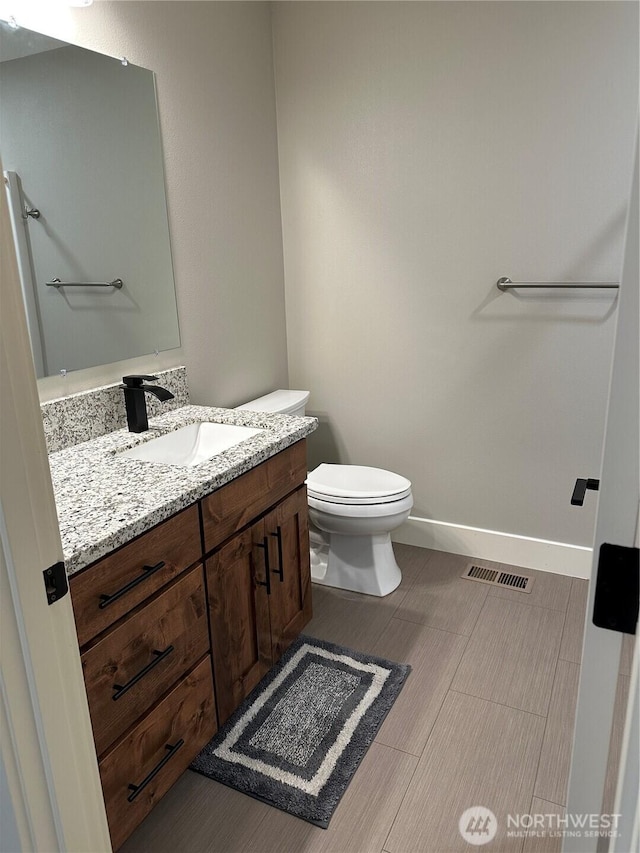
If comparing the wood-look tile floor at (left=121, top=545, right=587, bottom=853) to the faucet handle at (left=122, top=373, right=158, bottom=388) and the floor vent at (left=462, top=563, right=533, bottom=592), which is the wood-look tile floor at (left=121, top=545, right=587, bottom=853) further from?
the faucet handle at (left=122, top=373, right=158, bottom=388)

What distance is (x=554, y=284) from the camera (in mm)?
2375

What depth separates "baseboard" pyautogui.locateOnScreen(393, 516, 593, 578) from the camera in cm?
264

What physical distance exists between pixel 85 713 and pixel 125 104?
1.78 m

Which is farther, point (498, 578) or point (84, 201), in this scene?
point (498, 578)

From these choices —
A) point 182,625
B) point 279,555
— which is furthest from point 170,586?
point 279,555

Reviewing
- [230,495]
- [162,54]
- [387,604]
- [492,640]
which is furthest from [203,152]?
[492,640]

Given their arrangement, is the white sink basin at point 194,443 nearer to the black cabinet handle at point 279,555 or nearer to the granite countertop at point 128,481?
the granite countertop at point 128,481

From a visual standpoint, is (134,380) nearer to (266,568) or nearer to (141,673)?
(266,568)

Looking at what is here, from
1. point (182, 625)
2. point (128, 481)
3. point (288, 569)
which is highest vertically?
point (128, 481)

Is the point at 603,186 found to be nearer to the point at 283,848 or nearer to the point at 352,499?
the point at 352,499

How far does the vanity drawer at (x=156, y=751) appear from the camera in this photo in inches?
53.9

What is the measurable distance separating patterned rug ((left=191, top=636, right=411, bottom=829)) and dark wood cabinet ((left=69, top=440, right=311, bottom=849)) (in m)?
0.09

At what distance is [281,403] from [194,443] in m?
0.65
